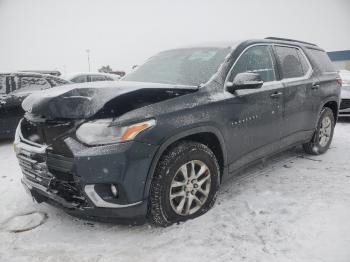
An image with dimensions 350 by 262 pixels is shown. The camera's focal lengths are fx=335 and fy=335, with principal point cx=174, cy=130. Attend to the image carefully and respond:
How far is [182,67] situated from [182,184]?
1393 mm

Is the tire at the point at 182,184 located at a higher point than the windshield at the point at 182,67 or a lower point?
lower

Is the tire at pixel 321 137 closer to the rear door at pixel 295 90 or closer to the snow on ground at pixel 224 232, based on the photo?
the rear door at pixel 295 90

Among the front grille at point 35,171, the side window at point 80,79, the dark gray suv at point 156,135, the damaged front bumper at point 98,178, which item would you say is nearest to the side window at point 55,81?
the side window at point 80,79

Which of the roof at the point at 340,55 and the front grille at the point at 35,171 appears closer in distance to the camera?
the front grille at the point at 35,171

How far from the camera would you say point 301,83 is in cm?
439

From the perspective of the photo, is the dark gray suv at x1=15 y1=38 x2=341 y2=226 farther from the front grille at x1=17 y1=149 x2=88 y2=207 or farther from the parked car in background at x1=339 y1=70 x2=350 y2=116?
the parked car in background at x1=339 y1=70 x2=350 y2=116

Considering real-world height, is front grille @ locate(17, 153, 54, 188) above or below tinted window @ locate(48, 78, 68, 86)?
below

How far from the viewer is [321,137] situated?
5168 mm

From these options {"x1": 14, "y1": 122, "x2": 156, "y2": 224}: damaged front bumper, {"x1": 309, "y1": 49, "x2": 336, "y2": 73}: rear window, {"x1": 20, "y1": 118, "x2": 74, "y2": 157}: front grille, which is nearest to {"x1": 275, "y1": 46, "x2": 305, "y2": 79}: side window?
{"x1": 309, "y1": 49, "x2": 336, "y2": 73}: rear window

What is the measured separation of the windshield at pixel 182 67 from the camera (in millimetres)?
3365

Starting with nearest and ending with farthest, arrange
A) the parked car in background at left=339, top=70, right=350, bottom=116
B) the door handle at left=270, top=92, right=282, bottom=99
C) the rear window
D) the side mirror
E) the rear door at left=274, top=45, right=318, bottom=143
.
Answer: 1. the side mirror
2. the door handle at left=270, top=92, right=282, bottom=99
3. the rear door at left=274, top=45, right=318, bottom=143
4. the rear window
5. the parked car in background at left=339, top=70, right=350, bottom=116

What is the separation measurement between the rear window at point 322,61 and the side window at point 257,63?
136 cm

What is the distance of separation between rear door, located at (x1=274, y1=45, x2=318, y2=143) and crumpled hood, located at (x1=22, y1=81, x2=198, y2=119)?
1951mm

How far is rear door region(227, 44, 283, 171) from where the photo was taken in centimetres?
336
